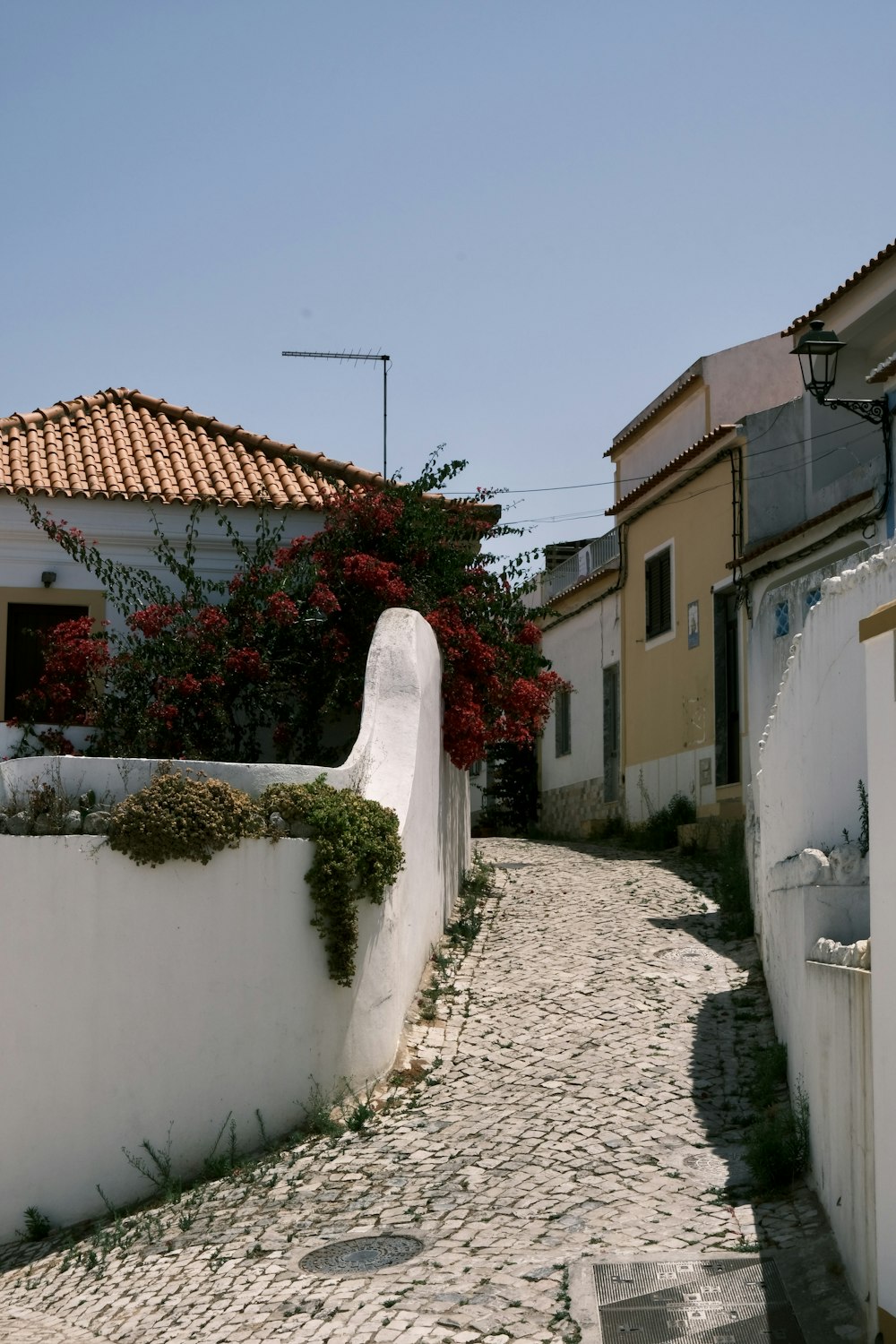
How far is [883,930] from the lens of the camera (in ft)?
18.2

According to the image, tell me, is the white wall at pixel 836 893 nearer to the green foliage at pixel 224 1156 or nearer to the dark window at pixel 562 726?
the green foliage at pixel 224 1156

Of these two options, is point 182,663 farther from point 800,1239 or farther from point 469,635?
point 800,1239

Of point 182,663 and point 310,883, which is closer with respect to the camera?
point 310,883

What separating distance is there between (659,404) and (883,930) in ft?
62.7

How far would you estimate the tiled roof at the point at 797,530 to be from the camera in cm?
1457

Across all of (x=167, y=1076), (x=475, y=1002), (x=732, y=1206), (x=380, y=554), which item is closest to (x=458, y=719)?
(x=380, y=554)

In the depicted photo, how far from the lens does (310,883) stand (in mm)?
9812

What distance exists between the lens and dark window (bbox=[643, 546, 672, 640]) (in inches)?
822

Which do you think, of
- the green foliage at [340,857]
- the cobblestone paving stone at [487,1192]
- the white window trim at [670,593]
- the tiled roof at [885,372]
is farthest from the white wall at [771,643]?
→ the white window trim at [670,593]

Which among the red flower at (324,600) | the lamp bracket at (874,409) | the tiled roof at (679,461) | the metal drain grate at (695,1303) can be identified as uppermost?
the tiled roof at (679,461)

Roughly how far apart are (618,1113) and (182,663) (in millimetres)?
6510

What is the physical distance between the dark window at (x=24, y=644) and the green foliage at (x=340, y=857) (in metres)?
5.96

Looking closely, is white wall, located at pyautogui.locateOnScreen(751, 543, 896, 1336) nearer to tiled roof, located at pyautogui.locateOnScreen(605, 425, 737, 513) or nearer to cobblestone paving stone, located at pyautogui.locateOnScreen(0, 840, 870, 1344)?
cobblestone paving stone, located at pyautogui.locateOnScreen(0, 840, 870, 1344)

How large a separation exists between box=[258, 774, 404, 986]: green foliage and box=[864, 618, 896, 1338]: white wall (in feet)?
15.5
